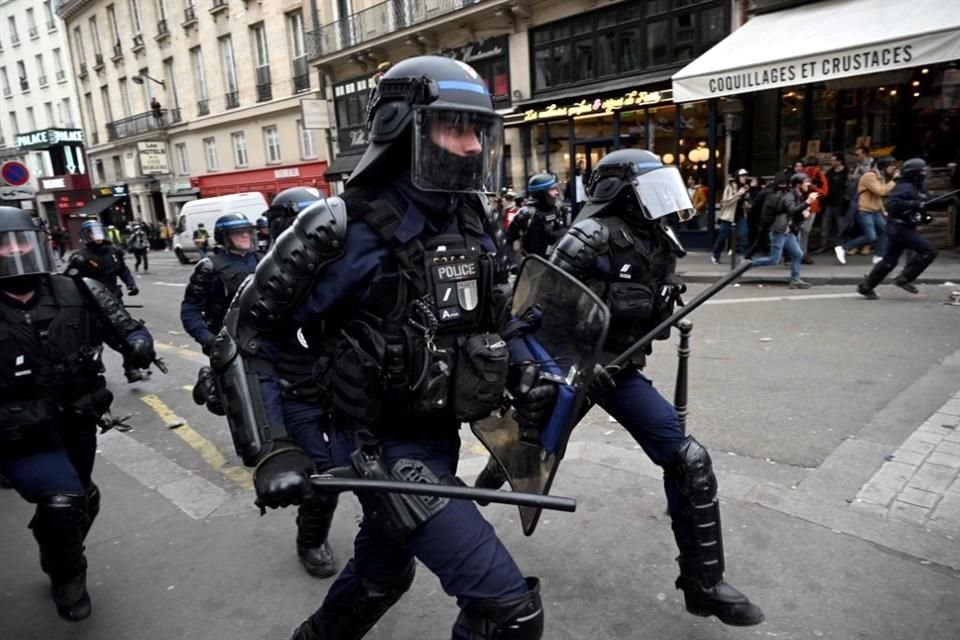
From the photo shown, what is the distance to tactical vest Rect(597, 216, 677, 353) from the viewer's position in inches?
114

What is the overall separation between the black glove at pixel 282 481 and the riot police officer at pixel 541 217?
6.09 meters

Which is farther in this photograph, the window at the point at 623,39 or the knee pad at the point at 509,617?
the window at the point at 623,39

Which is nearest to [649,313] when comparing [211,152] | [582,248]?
[582,248]

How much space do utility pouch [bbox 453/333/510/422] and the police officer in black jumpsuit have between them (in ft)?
1.62

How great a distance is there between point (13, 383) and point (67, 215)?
121ft

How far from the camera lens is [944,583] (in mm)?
2643

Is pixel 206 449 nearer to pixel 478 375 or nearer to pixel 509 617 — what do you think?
pixel 478 375

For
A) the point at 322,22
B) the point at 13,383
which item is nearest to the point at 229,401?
the point at 13,383

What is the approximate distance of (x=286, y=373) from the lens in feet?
6.97

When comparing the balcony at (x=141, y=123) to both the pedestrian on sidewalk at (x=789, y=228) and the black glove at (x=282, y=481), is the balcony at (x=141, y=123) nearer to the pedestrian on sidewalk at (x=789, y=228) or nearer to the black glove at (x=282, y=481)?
the pedestrian on sidewalk at (x=789, y=228)

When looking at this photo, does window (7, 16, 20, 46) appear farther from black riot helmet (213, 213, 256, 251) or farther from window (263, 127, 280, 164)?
black riot helmet (213, 213, 256, 251)

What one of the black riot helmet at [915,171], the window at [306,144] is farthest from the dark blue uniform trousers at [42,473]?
the window at [306,144]

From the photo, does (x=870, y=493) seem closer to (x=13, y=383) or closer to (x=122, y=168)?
(x=13, y=383)

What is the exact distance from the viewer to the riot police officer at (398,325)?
1.85 metres
